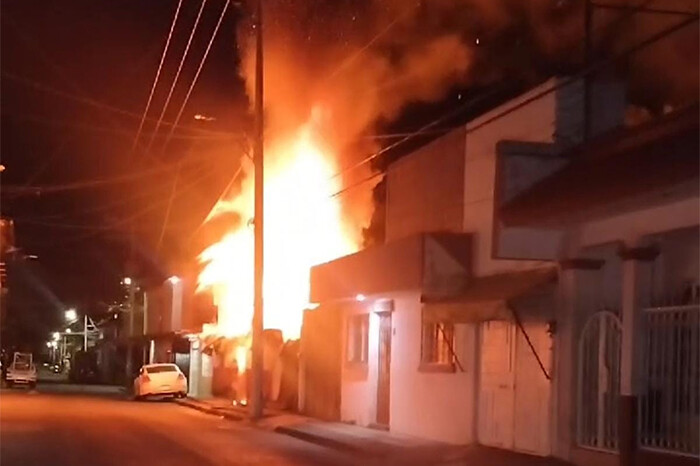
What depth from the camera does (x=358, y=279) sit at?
1004 inches

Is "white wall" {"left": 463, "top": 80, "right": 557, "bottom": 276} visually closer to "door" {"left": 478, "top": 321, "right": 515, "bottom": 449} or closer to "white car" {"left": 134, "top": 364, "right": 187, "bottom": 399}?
"door" {"left": 478, "top": 321, "right": 515, "bottom": 449}

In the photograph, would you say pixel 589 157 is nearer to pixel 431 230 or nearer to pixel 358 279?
pixel 431 230

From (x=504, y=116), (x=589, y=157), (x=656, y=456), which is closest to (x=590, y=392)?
(x=656, y=456)

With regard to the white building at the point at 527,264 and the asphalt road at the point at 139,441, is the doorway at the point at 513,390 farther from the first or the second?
the asphalt road at the point at 139,441

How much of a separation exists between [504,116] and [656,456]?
6631 mm

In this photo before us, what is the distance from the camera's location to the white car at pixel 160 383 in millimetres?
43031

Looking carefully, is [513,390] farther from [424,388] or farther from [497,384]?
[424,388]

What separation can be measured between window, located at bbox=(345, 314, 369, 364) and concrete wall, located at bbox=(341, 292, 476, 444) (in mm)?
256

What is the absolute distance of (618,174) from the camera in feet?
51.8

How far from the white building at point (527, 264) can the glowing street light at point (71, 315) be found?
8589 centimetres

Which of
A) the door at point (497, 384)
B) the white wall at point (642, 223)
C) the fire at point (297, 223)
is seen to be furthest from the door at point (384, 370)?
the white wall at point (642, 223)

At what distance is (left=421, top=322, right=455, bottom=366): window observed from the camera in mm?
21625

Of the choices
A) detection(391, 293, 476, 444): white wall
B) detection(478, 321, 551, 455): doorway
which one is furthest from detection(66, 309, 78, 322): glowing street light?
detection(478, 321, 551, 455): doorway

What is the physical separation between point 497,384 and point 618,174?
523 cm
